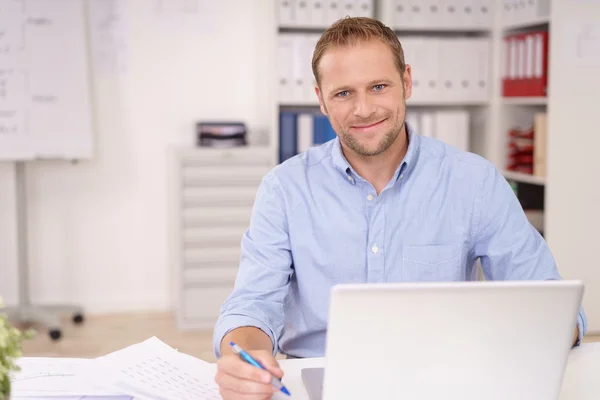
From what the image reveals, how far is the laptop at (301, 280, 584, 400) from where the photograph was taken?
3.15 feet

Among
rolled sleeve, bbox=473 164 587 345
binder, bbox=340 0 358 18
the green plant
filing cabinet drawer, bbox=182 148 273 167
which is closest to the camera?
the green plant

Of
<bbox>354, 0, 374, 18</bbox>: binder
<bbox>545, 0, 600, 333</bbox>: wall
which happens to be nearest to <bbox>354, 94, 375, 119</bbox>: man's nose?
<bbox>545, 0, 600, 333</bbox>: wall

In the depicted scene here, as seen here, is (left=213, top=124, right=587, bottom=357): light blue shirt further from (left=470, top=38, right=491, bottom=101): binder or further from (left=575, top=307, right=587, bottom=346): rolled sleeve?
(left=470, top=38, right=491, bottom=101): binder

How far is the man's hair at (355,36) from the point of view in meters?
1.66

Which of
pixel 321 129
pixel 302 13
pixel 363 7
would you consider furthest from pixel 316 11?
pixel 321 129

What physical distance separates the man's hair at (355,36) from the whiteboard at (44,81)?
247 cm

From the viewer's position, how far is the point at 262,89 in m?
4.36

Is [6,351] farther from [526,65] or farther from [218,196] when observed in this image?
[526,65]

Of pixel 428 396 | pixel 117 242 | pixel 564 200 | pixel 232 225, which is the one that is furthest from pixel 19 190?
pixel 428 396

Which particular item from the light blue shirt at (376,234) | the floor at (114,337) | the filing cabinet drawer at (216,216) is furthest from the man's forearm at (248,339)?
the filing cabinet drawer at (216,216)

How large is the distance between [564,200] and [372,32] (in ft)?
7.82

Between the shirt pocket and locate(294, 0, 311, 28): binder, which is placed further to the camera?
locate(294, 0, 311, 28): binder

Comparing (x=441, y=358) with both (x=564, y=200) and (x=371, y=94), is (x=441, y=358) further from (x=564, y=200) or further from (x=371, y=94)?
(x=564, y=200)

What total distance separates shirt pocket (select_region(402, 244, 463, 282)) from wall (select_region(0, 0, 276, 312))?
261cm
